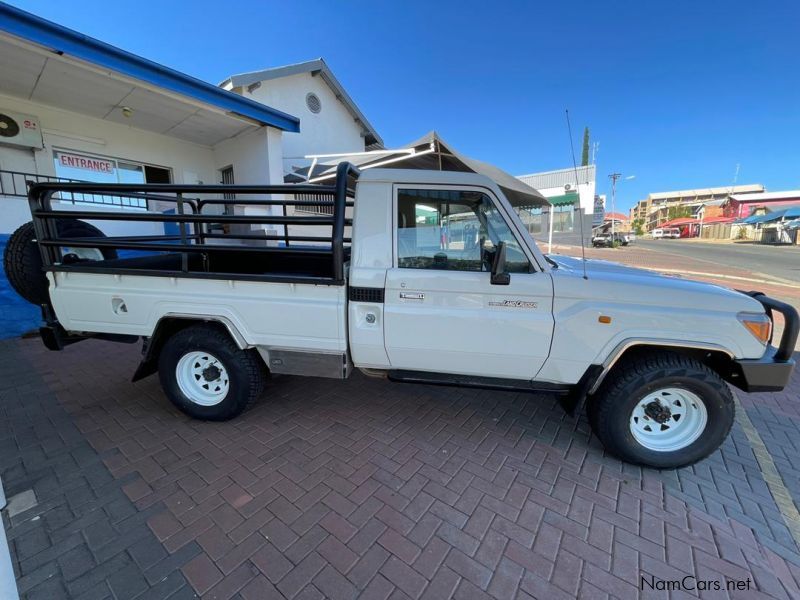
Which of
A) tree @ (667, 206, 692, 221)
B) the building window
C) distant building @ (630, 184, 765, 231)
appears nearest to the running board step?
the building window

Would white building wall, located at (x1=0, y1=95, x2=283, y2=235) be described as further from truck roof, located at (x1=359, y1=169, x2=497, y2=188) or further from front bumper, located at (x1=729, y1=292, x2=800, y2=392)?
front bumper, located at (x1=729, y1=292, x2=800, y2=392)

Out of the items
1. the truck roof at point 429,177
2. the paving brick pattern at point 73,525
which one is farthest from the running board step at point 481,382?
the paving brick pattern at point 73,525

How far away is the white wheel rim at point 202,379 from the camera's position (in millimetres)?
3141

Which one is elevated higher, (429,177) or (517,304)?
(429,177)

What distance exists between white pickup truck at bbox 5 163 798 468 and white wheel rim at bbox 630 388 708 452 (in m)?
0.01

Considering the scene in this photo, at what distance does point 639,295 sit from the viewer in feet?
8.09

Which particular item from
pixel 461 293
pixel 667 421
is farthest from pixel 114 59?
pixel 667 421

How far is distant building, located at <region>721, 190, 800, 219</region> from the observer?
5750 cm

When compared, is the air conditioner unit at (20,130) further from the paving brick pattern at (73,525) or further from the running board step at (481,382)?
the running board step at (481,382)

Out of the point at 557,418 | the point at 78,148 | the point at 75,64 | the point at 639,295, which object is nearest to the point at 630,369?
the point at 639,295

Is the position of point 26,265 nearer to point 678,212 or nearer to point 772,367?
point 772,367

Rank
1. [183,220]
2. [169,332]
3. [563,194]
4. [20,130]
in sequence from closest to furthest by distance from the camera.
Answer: [183,220], [169,332], [20,130], [563,194]

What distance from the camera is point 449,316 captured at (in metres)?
2.63

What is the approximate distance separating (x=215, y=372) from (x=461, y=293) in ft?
7.43
